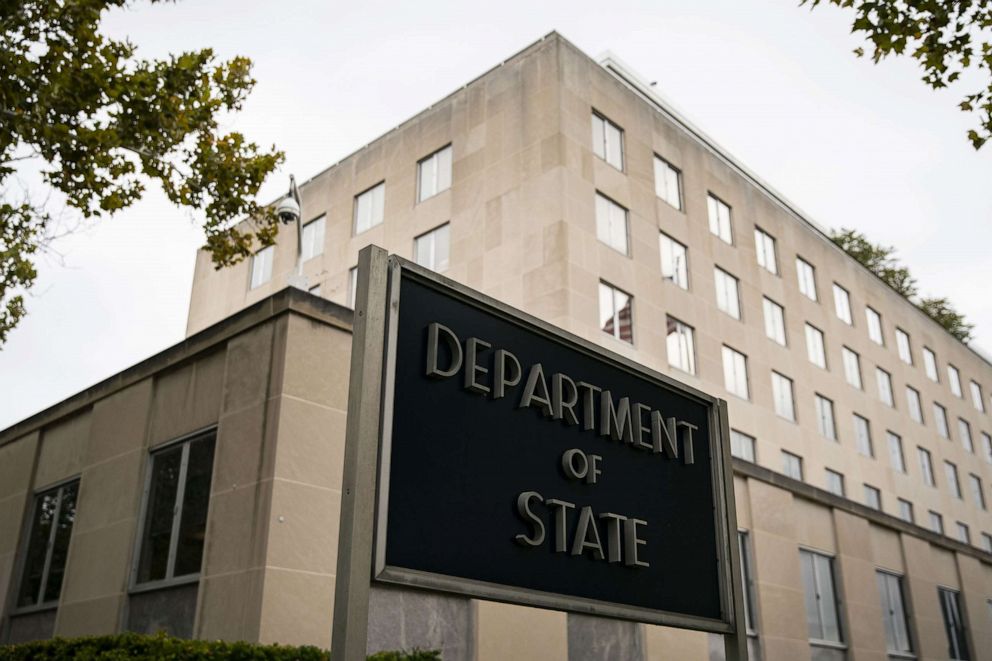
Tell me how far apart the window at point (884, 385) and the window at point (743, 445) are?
14.3 metres

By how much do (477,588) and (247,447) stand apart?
9.99m

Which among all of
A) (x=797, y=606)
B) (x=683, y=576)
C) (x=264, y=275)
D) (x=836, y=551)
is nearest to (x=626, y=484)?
(x=683, y=576)

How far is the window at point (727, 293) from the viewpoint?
34.1 metres

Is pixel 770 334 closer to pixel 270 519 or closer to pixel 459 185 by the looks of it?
pixel 459 185

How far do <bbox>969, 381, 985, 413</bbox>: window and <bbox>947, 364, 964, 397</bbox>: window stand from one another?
5.48 ft

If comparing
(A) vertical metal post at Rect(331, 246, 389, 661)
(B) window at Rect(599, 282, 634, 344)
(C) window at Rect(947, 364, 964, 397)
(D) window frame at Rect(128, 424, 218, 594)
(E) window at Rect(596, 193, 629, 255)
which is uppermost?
(C) window at Rect(947, 364, 964, 397)

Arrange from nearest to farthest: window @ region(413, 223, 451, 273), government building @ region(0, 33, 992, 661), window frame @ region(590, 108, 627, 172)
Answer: government building @ region(0, 33, 992, 661) < window frame @ region(590, 108, 627, 172) < window @ region(413, 223, 451, 273)

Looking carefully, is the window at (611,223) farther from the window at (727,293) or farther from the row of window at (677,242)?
the window at (727,293)

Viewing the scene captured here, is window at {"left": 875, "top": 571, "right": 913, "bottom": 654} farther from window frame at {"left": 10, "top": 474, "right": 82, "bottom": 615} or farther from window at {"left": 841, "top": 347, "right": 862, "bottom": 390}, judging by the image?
window frame at {"left": 10, "top": 474, "right": 82, "bottom": 615}

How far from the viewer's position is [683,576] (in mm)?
4516

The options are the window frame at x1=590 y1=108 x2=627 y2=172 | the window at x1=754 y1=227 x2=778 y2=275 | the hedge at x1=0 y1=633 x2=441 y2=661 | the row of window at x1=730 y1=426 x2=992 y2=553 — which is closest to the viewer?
the hedge at x1=0 y1=633 x2=441 y2=661

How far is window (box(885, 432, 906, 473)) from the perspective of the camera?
43188mm

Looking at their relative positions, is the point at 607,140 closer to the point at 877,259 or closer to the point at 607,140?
the point at 607,140

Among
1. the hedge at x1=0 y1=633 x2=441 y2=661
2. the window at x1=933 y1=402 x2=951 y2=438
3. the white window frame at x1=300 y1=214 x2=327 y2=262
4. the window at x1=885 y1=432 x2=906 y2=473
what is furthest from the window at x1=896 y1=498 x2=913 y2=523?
the hedge at x1=0 y1=633 x2=441 y2=661
